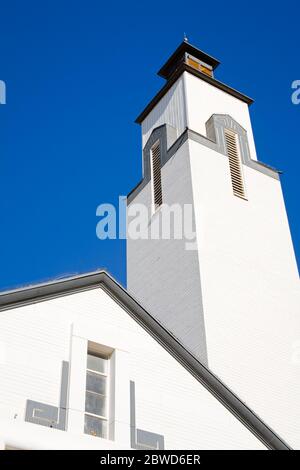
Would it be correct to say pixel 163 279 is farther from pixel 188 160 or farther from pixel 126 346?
pixel 126 346

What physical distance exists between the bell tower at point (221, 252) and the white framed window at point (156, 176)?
0.20 feet

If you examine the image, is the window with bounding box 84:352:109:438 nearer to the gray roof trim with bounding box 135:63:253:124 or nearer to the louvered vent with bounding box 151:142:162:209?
Result: the louvered vent with bounding box 151:142:162:209

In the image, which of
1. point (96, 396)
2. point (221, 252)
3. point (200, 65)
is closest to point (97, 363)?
point (96, 396)

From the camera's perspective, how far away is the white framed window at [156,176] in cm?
3391

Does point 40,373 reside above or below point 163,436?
above

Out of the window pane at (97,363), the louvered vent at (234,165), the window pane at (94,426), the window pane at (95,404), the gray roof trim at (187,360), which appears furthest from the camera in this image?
the louvered vent at (234,165)

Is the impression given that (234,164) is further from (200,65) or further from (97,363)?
(97,363)

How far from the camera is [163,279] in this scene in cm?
3045

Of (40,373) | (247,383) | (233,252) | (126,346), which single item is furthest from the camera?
(233,252)

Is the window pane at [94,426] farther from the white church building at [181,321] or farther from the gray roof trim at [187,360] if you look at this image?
the gray roof trim at [187,360]

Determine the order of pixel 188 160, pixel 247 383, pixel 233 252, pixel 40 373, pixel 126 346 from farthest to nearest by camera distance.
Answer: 1. pixel 188 160
2. pixel 233 252
3. pixel 247 383
4. pixel 126 346
5. pixel 40 373

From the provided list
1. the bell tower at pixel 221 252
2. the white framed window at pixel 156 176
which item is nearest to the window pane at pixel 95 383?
the bell tower at pixel 221 252
